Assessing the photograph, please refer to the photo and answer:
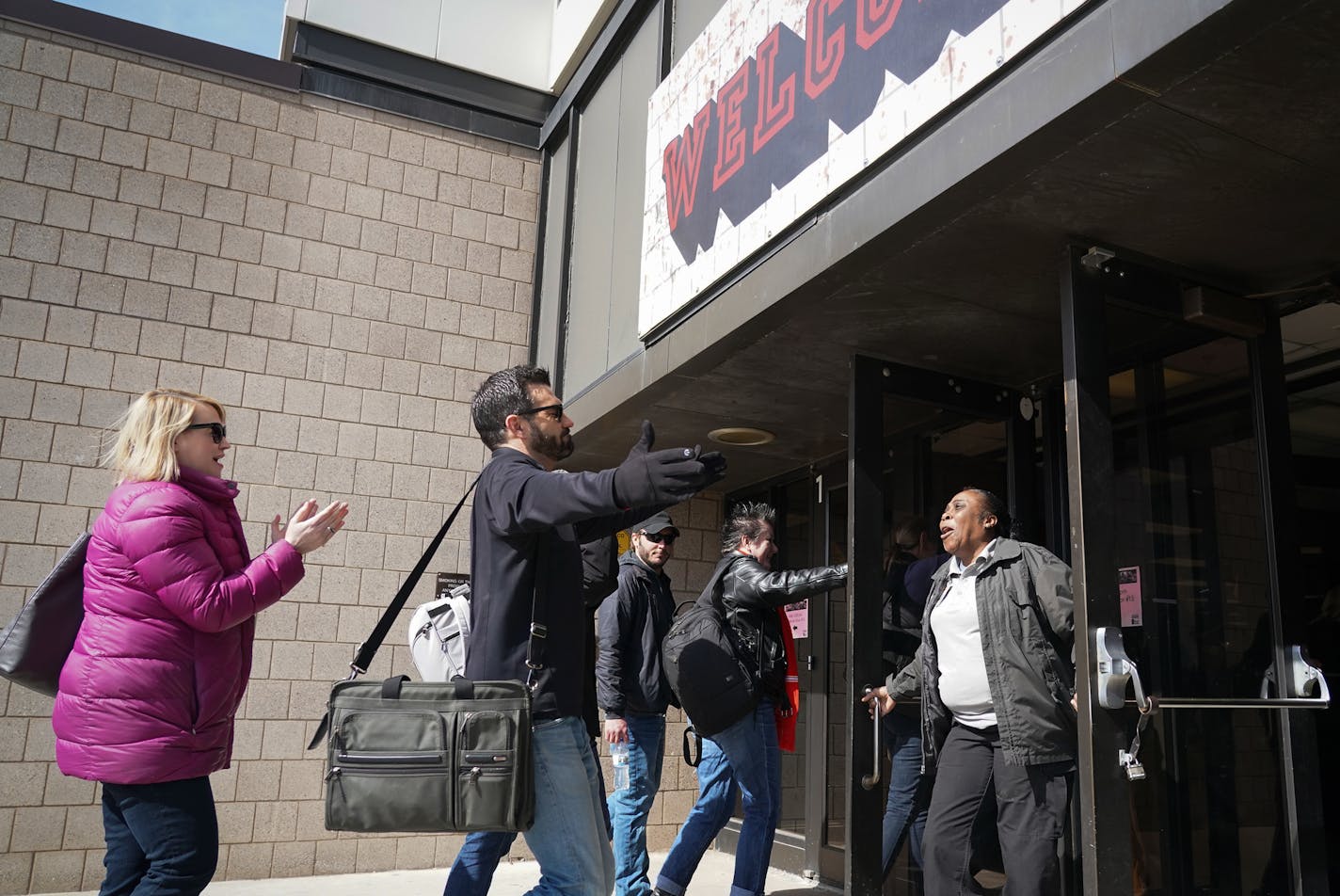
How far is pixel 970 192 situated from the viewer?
333cm

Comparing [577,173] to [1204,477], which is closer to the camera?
[1204,477]

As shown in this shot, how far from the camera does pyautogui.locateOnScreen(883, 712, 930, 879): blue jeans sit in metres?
4.78

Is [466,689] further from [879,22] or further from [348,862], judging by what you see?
[348,862]

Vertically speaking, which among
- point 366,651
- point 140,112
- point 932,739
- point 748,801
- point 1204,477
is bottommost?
point 748,801

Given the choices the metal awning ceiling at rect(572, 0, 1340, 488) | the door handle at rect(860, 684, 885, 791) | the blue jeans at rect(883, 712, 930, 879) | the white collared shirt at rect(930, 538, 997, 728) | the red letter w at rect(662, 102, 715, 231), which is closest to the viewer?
the metal awning ceiling at rect(572, 0, 1340, 488)

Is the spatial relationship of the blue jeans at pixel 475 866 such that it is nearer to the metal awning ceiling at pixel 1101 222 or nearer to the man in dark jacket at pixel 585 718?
the man in dark jacket at pixel 585 718

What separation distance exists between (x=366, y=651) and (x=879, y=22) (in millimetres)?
2773

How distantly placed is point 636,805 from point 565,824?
97.9 inches

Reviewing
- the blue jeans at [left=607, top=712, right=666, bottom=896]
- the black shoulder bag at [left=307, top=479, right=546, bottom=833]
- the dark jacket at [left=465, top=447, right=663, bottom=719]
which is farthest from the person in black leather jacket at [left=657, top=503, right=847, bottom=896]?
the black shoulder bag at [left=307, top=479, right=546, bottom=833]

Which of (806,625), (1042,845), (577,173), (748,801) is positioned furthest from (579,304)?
(1042,845)

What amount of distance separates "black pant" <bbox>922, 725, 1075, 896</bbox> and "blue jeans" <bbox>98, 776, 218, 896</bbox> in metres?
2.45

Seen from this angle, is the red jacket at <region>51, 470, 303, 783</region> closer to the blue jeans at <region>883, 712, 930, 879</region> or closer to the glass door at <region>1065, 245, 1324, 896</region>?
the glass door at <region>1065, 245, 1324, 896</region>

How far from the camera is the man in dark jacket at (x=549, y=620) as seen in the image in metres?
2.42

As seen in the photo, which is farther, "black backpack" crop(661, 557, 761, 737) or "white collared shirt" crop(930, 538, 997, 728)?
"black backpack" crop(661, 557, 761, 737)
